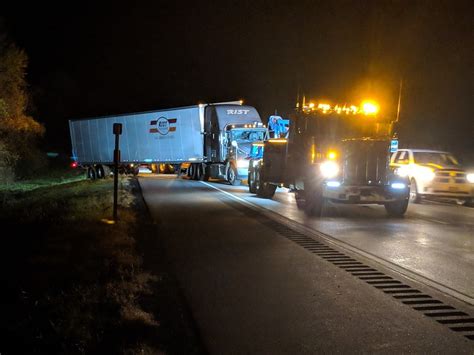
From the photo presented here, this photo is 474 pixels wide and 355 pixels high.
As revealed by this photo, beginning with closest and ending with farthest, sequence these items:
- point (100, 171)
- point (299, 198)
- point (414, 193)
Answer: point (299, 198)
point (414, 193)
point (100, 171)

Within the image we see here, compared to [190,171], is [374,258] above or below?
above

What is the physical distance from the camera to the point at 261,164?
69.9ft

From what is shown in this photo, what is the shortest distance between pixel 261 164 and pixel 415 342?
633 inches

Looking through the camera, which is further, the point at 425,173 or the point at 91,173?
the point at 91,173

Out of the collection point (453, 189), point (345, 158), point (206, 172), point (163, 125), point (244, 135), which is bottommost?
point (206, 172)

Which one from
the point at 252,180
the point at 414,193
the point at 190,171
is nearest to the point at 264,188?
the point at 252,180

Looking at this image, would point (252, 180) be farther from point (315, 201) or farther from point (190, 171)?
point (190, 171)

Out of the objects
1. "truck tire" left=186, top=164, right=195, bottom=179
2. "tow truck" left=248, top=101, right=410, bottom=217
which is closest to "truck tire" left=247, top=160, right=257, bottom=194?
"tow truck" left=248, top=101, right=410, bottom=217

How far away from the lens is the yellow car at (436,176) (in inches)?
750

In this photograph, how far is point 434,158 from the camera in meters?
20.6

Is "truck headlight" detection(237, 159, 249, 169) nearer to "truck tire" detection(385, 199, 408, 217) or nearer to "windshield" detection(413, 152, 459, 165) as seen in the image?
"windshield" detection(413, 152, 459, 165)

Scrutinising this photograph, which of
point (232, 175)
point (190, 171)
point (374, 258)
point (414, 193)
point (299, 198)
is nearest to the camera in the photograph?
point (374, 258)

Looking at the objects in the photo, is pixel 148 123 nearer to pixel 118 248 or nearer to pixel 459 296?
pixel 118 248

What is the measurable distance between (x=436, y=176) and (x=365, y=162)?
484 centimetres
